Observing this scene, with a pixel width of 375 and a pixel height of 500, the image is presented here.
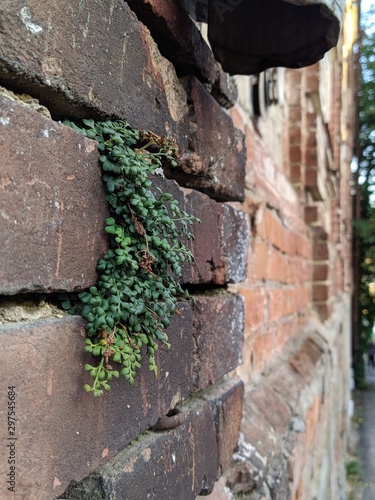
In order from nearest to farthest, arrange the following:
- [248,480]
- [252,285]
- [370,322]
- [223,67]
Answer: [223,67] < [248,480] < [252,285] < [370,322]

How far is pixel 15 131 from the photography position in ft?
1.98

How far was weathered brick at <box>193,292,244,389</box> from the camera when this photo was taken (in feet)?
3.70

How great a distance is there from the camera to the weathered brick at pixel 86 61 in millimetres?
628

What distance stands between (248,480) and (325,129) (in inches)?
159

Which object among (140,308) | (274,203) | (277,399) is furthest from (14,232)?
(274,203)

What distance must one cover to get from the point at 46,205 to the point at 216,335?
2.22 feet

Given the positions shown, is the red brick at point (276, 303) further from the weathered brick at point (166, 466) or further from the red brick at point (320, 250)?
the red brick at point (320, 250)

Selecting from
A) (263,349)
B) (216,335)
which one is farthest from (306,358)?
(216,335)

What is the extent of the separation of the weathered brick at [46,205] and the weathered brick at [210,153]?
36 cm

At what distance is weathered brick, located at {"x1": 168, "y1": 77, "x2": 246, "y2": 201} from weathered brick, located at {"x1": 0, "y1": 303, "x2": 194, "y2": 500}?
462 millimetres

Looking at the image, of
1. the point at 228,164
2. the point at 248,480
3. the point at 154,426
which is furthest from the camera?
the point at 248,480

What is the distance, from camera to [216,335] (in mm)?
1226

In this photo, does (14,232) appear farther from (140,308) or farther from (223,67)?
(223,67)

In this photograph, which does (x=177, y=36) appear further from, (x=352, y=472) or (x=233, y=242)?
(x=352, y=472)
